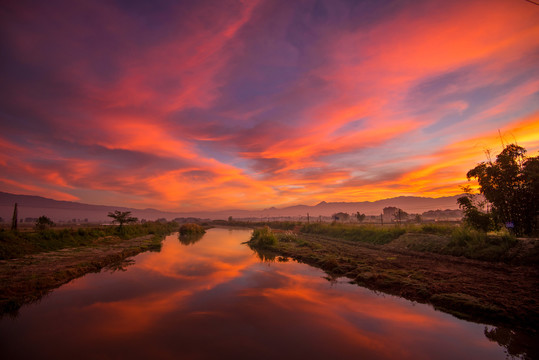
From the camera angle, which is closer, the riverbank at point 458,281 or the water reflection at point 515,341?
the water reflection at point 515,341

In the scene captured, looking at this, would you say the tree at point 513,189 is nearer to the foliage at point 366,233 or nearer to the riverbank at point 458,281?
the riverbank at point 458,281

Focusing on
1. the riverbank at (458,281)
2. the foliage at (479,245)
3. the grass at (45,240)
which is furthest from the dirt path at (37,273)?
the foliage at (479,245)

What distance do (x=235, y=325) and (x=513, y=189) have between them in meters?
19.6

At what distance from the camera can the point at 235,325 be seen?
7684 millimetres

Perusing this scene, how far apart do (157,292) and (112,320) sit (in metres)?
3.24

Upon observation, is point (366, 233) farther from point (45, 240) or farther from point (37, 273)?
point (45, 240)

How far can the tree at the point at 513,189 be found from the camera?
15.3 m

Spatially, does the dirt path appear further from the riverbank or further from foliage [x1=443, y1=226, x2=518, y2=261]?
foliage [x1=443, y1=226, x2=518, y2=261]

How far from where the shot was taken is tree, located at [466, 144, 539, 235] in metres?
15.3

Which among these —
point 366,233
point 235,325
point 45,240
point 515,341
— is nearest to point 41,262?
point 45,240

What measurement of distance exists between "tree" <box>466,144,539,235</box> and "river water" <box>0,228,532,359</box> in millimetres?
12692

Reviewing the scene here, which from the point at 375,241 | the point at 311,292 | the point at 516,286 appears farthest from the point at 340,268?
the point at 375,241

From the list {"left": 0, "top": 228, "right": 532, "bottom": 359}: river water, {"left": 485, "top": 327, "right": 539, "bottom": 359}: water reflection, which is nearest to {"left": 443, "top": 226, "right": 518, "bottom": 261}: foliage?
{"left": 0, "top": 228, "right": 532, "bottom": 359}: river water

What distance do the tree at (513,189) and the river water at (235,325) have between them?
12.7 m
